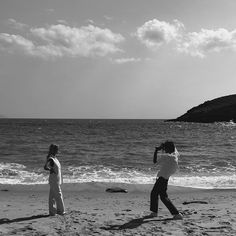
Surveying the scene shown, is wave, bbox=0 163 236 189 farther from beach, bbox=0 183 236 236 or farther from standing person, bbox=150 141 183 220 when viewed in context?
standing person, bbox=150 141 183 220

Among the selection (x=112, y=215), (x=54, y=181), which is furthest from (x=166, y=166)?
(x=54, y=181)

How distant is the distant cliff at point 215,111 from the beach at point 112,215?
401ft

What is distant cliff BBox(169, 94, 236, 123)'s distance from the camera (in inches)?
5212

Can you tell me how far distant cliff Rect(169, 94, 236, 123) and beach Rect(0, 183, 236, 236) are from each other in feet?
401

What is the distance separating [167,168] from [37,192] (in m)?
6.68

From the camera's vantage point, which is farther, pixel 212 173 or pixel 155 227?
pixel 212 173

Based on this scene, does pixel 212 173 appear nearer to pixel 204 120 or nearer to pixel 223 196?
pixel 223 196

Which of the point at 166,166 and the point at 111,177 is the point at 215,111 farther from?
the point at 166,166

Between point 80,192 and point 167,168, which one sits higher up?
point 167,168

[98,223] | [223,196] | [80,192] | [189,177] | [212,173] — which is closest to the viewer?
[98,223]

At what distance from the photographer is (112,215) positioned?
903cm

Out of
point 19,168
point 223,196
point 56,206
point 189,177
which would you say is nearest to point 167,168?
point 56,206

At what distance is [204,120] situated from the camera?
5394 inches

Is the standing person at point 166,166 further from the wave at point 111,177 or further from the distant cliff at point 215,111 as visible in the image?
the distant cliff at point 215,111
